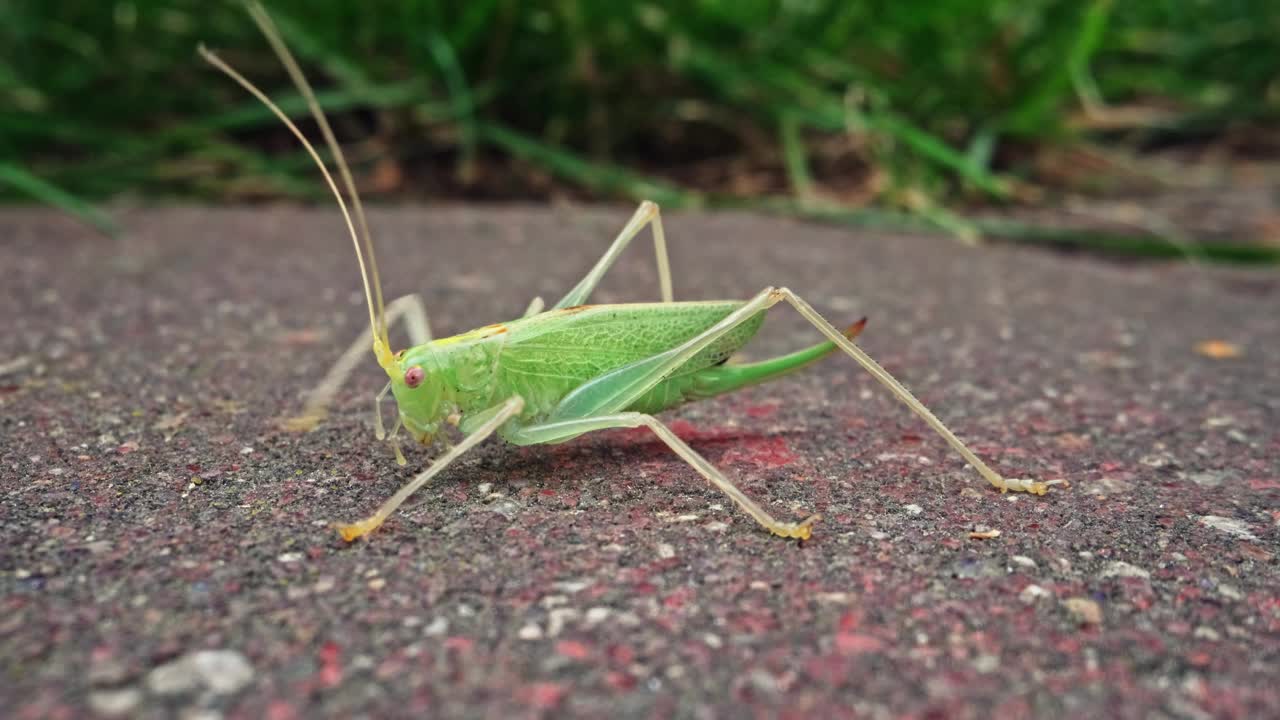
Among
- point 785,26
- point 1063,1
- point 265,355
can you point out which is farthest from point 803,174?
point 265,355

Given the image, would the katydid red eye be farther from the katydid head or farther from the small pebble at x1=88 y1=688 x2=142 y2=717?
the small pebble at x1=88 y1=688 x2=142 y2=717

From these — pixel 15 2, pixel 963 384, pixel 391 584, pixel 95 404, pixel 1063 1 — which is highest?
pixel 15 2

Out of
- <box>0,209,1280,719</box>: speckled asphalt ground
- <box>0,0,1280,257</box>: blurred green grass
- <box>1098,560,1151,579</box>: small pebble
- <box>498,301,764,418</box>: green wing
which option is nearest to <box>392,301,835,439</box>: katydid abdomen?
<box>498,301,764,418</box>: green wing

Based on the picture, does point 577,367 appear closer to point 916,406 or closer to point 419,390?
point 419,390

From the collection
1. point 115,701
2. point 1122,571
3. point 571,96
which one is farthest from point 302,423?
point 571,96

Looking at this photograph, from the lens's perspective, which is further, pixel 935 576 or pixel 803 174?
pixel 803 174

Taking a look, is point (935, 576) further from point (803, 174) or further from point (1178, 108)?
point (1178, 108)
